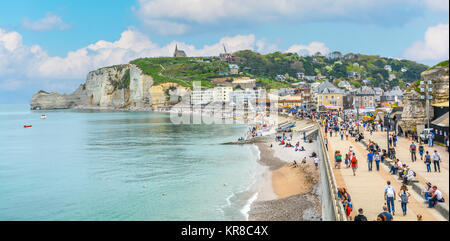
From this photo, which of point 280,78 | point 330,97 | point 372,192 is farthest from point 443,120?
point 280,78

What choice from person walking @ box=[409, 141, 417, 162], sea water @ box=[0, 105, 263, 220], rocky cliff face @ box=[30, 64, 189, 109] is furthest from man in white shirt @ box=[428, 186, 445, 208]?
rocky cliff face @ box=[30, 64, 189, 109]

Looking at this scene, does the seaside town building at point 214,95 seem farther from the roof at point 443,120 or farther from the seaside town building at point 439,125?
the roof at point 443,120

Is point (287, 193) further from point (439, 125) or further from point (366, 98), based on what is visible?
point (366, 98)

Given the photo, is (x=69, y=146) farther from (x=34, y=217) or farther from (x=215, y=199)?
(x=215, y=199)

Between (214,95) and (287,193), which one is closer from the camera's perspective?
(287,193)

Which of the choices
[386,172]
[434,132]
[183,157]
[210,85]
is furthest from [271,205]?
[210,85]

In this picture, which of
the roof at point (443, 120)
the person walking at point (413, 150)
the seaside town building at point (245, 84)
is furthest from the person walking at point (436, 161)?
the seaside town building at point (245, 84)

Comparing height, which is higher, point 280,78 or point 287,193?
point 280,78


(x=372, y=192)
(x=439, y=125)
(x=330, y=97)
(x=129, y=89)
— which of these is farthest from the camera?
(x=129, y=89)
